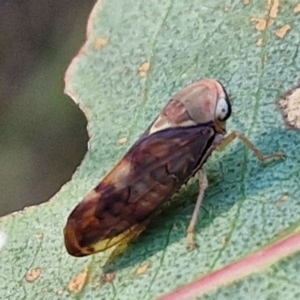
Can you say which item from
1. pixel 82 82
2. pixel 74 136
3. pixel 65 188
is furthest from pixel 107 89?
pixel 74 136

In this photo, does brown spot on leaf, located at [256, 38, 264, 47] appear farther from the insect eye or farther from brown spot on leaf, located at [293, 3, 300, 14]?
the insect eye

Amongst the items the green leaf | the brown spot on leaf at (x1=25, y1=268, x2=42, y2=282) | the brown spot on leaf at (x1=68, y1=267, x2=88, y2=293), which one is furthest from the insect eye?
the brown spot on leaf at (x1=25, y1=268, x2=42, y2=282)

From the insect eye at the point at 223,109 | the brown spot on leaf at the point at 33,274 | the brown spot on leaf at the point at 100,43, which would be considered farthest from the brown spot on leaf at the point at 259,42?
the brown spot on leaf at the point at 33,274

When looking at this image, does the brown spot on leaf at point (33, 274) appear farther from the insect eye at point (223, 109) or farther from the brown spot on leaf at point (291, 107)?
the brown spot on leaf at point (291, 107)

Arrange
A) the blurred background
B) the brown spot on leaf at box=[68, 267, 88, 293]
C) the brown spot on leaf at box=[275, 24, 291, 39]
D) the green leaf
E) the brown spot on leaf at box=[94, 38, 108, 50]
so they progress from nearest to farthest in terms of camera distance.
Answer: the green leaf → the brown spot on leaf at box=[68, 267, 88, 293] → the brown spot on leaf at box=[275, 24, 291, 39] → the brown spot on leaf at box=[94, 38, 108, 50] → the blurred background

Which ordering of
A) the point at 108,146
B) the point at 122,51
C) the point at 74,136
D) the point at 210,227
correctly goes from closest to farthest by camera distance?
the point at 210,227 → the point at 108,146 → the point at 122,51 → the point at 74,136

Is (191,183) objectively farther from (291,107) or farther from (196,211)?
(291,107)

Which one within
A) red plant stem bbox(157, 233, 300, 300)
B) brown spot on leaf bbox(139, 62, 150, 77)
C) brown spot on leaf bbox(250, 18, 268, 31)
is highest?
brown spot on leaf bbox(250, 18, 268, 31)

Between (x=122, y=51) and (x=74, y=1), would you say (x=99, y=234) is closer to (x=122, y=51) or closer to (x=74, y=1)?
(x=122, y=51)
